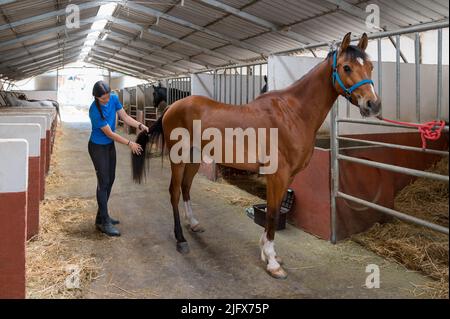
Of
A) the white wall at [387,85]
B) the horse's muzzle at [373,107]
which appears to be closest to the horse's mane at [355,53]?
the horse's muzzle at [373,107]

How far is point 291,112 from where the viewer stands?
2467 millimetres

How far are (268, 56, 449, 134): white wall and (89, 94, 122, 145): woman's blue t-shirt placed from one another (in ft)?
4.57

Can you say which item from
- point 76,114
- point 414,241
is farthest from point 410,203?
point 76,114

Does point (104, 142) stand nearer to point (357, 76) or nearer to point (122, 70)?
point (357, 76)

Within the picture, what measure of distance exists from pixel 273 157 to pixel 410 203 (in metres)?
1.74

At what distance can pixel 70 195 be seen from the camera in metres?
4.23

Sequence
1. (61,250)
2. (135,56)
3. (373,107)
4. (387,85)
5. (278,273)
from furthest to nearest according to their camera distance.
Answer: (135,56), (387,85), (61,250), (278,273), (373,107)

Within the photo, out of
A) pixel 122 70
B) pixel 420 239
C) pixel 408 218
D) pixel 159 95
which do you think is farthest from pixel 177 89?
pixel 122 70

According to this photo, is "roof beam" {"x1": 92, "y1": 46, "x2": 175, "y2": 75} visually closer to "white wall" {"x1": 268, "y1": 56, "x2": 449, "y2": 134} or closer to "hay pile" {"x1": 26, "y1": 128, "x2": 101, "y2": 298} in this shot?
"hay pile" {"x1": 26, "y1": 128, "x2": 101, "y2": 298}

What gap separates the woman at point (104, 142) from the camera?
2795 millimetres

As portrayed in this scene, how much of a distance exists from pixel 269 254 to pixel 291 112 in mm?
954

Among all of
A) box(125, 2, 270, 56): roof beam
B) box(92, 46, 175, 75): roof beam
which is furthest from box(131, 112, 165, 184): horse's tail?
box(92, 46, 175, 75): roof beam

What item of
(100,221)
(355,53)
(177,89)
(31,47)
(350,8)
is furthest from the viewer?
(31,47)
